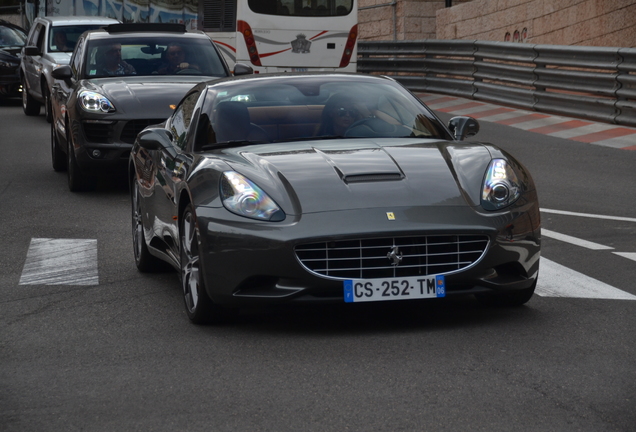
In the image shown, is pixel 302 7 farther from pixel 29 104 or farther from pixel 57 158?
pixel 57 158

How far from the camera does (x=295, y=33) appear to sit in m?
21.7

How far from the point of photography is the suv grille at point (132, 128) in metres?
11.3

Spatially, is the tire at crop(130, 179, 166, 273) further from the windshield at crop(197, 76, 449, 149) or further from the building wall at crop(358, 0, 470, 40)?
the building wall at crop(358, 0, 470, 40)

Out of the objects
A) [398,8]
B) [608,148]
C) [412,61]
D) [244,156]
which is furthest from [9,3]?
[244,156]

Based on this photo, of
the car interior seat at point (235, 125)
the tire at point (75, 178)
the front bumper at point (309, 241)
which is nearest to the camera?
the front bumper at point (309, 241)

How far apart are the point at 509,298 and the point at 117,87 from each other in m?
6.60

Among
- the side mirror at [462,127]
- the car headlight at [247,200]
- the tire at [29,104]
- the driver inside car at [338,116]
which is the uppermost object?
the driver inside car at [338,116]

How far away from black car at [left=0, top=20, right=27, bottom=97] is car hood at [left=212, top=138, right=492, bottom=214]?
62.3 ft

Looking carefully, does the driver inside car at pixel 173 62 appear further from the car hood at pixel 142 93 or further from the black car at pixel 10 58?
the black car at pixel 10 58

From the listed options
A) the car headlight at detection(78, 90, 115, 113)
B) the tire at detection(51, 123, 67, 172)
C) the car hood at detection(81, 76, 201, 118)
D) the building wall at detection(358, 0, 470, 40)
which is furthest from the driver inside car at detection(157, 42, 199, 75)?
the building wall at detection(358, 0, 470, 40)

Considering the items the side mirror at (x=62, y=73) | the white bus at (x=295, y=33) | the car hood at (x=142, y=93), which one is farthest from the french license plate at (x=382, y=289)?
the white bus at (x=295, y=33)

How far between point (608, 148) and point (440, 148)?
8.57 m

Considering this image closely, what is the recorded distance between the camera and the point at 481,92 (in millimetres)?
20812

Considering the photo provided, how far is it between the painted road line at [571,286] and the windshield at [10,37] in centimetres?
1970
